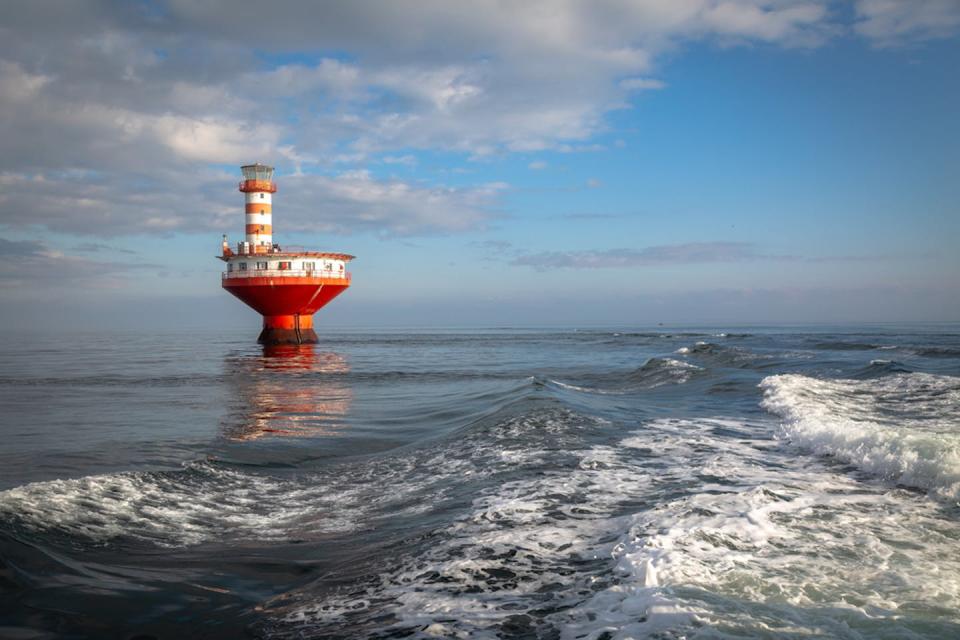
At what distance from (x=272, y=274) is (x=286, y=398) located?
828 inches

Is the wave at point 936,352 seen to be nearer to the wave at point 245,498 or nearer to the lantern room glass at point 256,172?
the wave at point 245,498

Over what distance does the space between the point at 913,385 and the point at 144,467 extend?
15.7 metres

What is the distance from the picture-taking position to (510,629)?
3.36 meters

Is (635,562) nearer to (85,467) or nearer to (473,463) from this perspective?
(473,463)

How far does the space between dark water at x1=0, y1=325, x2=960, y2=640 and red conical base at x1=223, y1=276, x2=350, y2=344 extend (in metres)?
23.4

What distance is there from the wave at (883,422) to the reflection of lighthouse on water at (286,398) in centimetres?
777

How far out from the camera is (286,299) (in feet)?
121

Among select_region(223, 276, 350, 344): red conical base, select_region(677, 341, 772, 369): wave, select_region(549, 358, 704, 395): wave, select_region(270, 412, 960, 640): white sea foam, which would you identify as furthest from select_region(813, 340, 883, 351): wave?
select_region(223, 276, 350, 344): red conical base

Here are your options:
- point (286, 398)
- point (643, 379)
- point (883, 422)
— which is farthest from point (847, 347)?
point (286, 398)

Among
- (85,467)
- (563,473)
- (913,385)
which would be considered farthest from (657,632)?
(913,385)

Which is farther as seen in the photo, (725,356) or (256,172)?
(256,172)

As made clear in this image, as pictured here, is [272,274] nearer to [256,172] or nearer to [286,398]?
[256,172]

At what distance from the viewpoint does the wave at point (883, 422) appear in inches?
254

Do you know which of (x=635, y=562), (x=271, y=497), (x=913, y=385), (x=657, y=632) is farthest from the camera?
(x=913, y=385)
